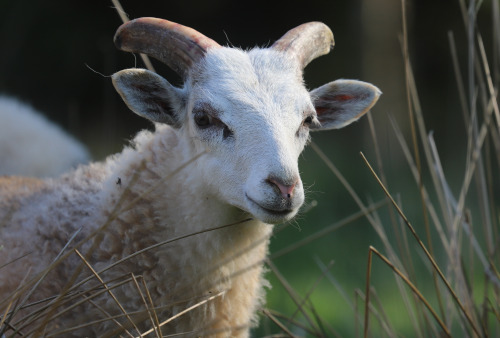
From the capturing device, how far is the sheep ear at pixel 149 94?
3004 millimetres

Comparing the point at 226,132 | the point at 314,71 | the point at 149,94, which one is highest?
the point at 149,94

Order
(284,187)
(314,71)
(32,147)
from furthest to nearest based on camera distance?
1. (314,71)
2. (32,147)
3. (284,187)

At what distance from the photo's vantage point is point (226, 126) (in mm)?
2900

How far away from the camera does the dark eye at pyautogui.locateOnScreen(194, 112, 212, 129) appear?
2.97m

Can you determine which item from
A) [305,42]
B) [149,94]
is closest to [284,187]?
[149,94]

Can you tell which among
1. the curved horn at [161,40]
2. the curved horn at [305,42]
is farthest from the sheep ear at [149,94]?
the curved horn at [305,42]

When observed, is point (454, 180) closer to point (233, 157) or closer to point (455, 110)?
point (455, 110)

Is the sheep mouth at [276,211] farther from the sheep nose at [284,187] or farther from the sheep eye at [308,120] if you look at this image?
the sheep eye at [308,120]

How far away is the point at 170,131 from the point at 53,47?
740 centimetres

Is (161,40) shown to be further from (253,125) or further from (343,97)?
(343,97)

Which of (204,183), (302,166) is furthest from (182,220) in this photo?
(302,166)

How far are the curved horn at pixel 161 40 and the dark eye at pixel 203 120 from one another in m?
0.27

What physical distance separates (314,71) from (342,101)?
26.5 feet

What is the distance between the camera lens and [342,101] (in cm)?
346
